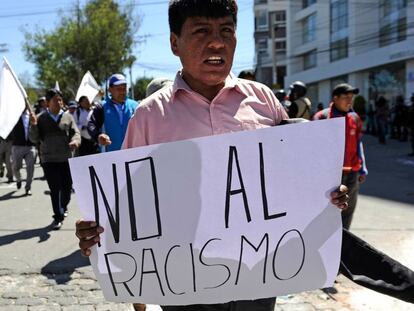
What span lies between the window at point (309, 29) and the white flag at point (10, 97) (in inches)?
1726

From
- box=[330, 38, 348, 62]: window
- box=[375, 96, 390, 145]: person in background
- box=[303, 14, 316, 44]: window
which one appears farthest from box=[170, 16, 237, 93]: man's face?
box=[303, 14, 316, 44]: window

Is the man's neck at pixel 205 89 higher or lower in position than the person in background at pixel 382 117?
higher

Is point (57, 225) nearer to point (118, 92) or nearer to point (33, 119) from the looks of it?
point (33, 119)

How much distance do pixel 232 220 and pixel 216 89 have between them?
21.0 inches

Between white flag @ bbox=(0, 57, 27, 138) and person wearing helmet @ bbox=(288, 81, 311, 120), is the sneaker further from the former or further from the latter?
person wearing helmet @ bbox=(288, 81, 311, 120)

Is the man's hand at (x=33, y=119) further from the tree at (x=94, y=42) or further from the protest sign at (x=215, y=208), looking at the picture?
the tree at (x=94, y=42)

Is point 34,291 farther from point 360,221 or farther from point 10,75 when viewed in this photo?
point 360,221

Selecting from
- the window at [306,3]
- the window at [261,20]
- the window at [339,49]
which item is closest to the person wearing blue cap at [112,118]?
the window at [339,49]

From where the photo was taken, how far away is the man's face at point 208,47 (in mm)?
1869

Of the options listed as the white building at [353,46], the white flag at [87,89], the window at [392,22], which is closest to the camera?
the white flag at [87,89]

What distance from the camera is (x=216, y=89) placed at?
2006mm

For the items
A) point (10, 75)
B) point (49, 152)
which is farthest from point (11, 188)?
point (10, 75)

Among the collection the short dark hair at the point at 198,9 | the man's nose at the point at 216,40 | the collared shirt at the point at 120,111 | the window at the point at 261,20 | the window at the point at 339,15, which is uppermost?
the window at the point at 261,20

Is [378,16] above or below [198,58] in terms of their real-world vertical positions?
above
